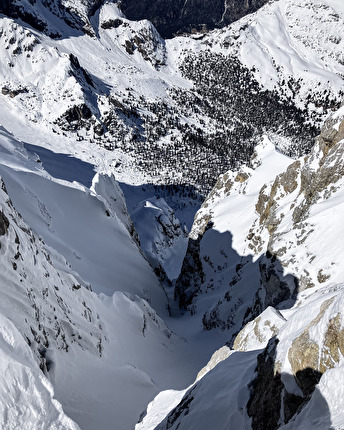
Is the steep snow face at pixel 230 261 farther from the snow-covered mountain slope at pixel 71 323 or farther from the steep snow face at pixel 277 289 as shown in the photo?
the snow-covered mountain slope at pixel 71 323

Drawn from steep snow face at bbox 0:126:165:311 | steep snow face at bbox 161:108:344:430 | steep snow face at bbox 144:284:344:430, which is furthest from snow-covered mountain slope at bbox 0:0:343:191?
steep snow face at bbox 144:284:344:430

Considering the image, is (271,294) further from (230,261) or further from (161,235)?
(161,235)

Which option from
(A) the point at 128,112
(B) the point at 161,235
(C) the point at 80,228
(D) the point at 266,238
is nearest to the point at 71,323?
(C) the point at 80,228

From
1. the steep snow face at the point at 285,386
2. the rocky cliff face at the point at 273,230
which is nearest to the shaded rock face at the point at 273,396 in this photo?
the steep snow face at the point at 285,386

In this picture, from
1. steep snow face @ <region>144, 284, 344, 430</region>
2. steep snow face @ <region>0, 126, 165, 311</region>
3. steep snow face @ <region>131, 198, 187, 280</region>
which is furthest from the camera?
steep snow face @ <region>131, 198, 187, 280</region>

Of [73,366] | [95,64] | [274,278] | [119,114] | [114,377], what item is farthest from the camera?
[95,64]

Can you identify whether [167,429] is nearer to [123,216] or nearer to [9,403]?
[9,403]

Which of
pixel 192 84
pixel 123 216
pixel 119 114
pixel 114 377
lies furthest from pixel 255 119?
pixel 114 377

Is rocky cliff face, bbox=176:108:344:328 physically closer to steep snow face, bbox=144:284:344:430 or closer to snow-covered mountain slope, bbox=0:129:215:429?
snow-covered mountain slope, bbox=0:129:215:429
